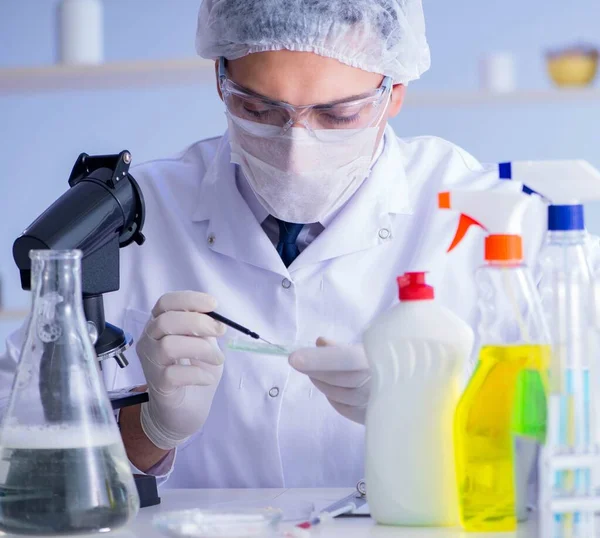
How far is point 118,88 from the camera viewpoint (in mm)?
3510

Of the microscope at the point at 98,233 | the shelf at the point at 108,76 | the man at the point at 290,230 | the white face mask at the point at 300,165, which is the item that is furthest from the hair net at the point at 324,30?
the shelf at the point at 108,76

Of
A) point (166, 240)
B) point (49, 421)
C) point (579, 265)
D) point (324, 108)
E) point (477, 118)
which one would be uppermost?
point (477, 118)

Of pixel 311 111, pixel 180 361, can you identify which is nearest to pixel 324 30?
pixel 311 111

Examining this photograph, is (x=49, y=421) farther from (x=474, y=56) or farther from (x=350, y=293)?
(x=474, y=56)

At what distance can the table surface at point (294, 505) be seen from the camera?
3.05 feet

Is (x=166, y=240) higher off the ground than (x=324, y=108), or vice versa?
(x=324, y=108)

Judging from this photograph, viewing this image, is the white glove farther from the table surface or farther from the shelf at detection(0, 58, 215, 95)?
the shelf at detection(0, 58, 215, 95)

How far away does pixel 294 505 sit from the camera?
112 cm

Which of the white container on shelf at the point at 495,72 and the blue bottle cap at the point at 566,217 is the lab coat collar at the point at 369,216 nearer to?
the blue bottle cap at the point at 566,217

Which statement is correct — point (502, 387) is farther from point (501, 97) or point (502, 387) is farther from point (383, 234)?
point (501, 97)

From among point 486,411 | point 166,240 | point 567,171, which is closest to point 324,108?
point 166,240

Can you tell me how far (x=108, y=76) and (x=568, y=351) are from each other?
105 inches

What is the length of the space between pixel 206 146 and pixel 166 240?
0.83 ft

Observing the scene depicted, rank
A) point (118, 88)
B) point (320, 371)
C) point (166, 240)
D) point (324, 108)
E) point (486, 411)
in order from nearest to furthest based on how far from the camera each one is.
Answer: point (486, 411) < point (320, 371) < point (324, 108) < point (166, 240) < point (118, 88)
